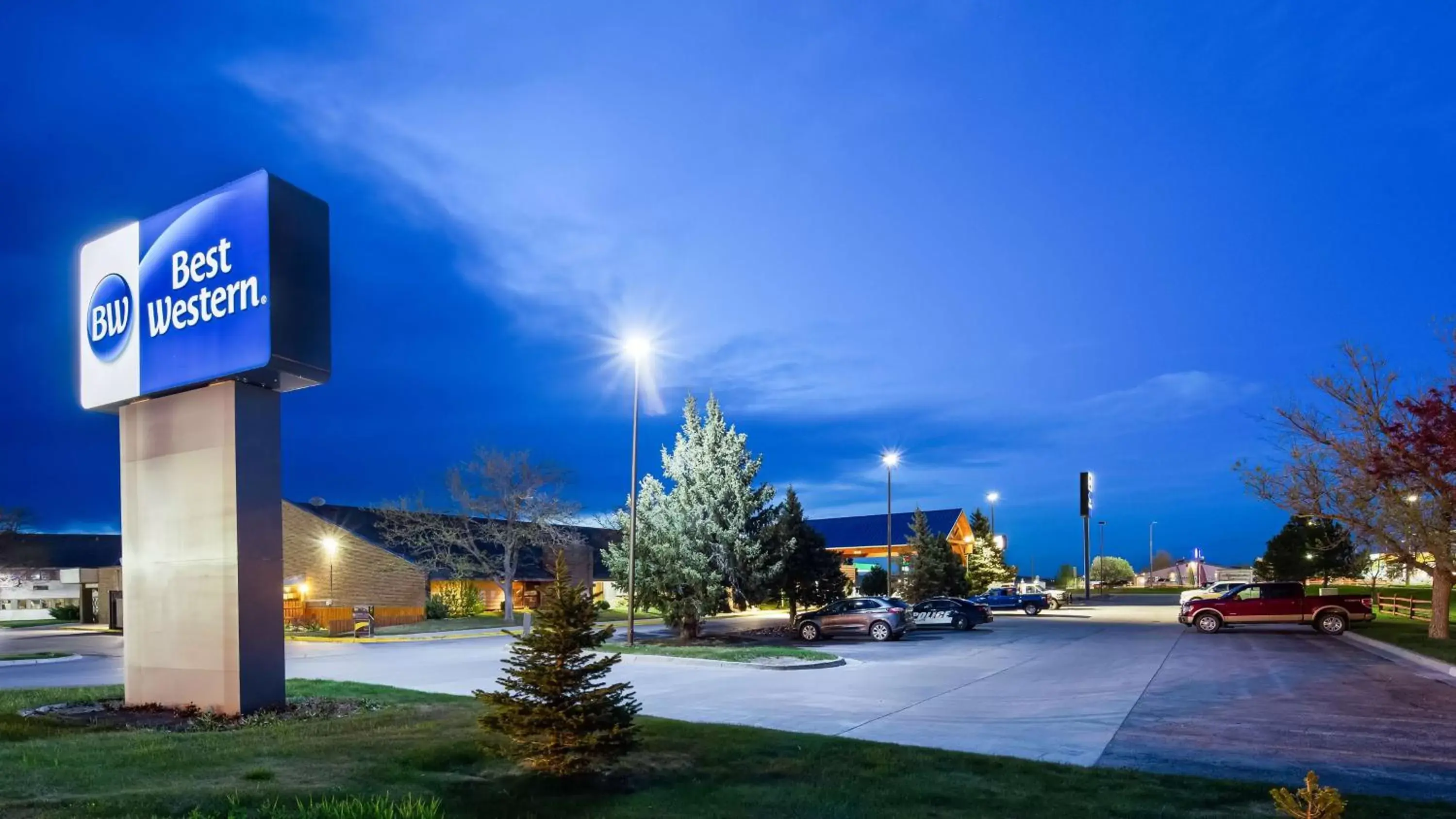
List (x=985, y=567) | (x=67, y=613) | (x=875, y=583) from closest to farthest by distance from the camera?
(x=67, y=613)
(x=875, y=583)
(x=985, y=567)

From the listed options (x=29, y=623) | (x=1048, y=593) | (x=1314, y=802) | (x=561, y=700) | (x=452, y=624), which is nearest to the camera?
(x=1314, y=802)

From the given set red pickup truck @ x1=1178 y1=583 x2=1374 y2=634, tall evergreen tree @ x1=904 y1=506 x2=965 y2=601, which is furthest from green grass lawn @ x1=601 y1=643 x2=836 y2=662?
tall evergreen tree @ x1=904 y1=506 x2=965 y2=601

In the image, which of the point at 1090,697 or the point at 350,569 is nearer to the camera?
the point at 1090,697

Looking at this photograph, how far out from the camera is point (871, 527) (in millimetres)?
78875

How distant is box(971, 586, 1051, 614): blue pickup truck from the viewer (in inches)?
1997

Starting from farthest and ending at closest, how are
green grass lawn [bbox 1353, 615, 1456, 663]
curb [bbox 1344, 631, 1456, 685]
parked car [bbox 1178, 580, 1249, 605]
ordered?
Answer: parked car [bbox 1178, 580, 1249, 605]
green grass lawn [bbox 1353, 615, 1456, 663]
curb [bbox 1344, 631, 1456, 685]

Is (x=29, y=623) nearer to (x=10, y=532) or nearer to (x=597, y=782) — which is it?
(x=10, y=532)

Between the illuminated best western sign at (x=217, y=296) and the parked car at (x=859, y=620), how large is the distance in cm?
2147

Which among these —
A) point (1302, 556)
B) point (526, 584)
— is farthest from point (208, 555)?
point (1302, 556)

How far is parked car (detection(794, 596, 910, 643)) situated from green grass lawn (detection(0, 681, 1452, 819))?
66.2 ft

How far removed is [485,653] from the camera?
2755cm

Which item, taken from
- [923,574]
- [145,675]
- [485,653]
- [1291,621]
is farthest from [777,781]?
[923,574]

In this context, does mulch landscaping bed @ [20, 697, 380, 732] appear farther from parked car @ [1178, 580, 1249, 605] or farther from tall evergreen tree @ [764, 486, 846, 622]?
parked car @ [1178, 580, 1249, 605]

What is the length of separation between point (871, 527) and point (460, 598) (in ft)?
132
